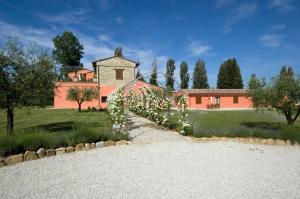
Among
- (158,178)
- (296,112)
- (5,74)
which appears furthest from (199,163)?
(296,112)

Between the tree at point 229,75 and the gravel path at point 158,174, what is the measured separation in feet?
141

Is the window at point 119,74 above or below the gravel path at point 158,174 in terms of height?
above

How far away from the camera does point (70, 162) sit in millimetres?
5523

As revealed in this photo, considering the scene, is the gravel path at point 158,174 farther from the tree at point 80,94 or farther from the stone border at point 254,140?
the tree at point 80,94

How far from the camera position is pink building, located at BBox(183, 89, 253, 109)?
1347 inches

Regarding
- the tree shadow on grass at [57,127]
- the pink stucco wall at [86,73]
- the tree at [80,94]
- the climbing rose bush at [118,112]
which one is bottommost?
the tree shadow on grass at [57,127]

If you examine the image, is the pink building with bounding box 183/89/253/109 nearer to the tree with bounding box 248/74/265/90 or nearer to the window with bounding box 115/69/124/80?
the window with bounding box 115/69/124/80

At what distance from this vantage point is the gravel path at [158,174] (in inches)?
156

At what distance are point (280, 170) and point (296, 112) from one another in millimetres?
7470

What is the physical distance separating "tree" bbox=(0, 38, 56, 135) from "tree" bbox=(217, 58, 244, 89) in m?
43.8

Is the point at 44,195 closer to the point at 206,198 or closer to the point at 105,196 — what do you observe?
the point at 105,196

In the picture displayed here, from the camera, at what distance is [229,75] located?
160ft

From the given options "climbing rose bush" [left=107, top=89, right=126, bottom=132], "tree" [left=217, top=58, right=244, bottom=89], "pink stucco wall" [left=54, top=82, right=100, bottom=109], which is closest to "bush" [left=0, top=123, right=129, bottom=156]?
"climbing rose bush" [left=107, top=89, right=126, bottom=132]

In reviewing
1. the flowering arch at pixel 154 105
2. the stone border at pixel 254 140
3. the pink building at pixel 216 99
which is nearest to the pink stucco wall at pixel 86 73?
the pink building at pixel 216 99
